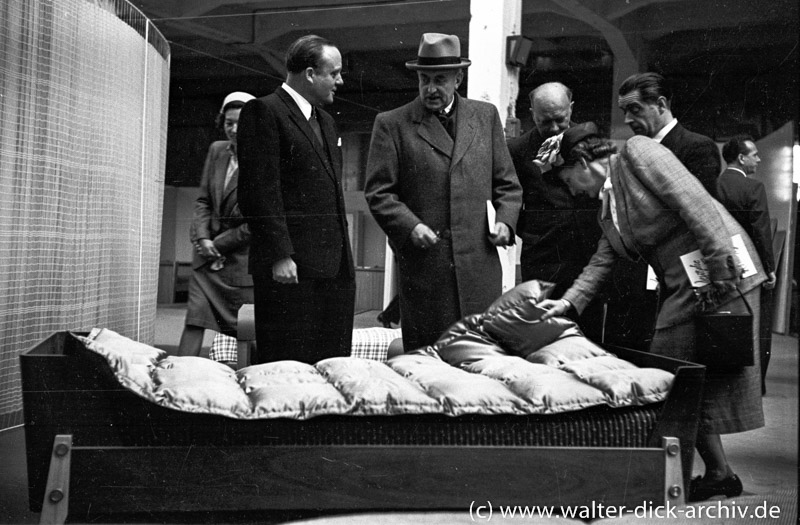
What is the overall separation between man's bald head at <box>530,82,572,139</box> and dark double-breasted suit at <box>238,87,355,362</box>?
0.54 m

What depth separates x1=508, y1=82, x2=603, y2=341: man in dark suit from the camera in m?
2.40

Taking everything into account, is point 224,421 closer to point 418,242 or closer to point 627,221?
point 418,242

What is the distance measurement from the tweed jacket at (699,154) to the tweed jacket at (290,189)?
35.0 inches

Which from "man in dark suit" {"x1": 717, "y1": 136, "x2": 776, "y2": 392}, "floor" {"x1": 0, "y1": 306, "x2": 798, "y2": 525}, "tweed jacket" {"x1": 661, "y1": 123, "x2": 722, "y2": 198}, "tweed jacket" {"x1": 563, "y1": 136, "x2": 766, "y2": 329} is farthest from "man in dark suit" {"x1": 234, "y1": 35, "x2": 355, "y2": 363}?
"man in dark suit" {"x1": 717, "y1": 136, "x2": 776, "y2": 392}

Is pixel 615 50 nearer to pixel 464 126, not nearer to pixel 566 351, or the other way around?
pixel 464 126

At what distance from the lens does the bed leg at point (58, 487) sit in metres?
2.17

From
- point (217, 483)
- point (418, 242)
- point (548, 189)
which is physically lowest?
point (217, 483)

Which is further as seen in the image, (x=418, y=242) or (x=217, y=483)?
(x=418, y=242)

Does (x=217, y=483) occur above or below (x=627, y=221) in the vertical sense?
below

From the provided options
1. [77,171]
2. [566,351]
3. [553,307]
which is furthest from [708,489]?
[77,171]

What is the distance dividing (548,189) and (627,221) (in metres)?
0.22

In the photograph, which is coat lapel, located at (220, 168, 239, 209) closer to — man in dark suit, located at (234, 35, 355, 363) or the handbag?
man in dark suit, located at (234, 35, 355, 363)

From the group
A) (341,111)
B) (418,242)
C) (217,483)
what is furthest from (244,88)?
(217,483)

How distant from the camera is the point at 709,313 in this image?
7.78 feet
